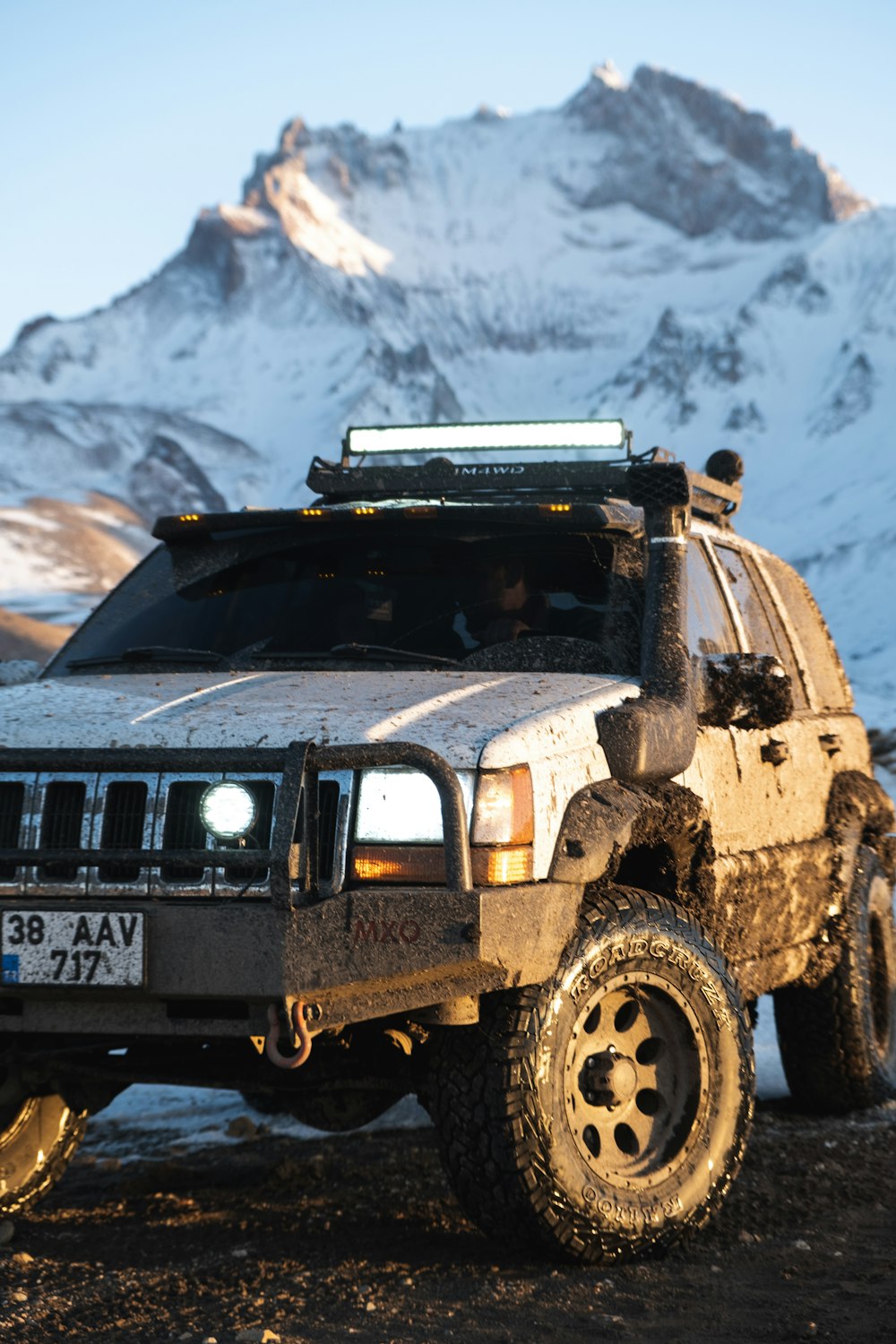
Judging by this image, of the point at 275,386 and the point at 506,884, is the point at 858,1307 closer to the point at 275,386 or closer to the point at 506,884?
the point at 506,884

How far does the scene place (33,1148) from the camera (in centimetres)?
459

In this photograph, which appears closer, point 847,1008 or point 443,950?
point 443,950

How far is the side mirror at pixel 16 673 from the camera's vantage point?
16.2 feet

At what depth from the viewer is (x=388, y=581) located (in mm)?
4703

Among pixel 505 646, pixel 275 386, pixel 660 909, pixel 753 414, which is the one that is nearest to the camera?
pixel 660 909

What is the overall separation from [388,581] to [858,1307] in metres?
2.28

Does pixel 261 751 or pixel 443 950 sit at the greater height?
pixel 261 751

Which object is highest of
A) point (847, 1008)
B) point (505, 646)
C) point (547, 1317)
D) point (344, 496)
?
point (344, 496)

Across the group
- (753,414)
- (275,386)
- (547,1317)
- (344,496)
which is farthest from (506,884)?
(753,414)

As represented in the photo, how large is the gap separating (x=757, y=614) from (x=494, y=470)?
1.12m

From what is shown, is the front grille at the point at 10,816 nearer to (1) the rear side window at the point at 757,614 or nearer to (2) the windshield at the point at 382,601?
(2) the windshield at the point at 382,601

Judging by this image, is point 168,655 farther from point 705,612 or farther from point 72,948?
point 705,612

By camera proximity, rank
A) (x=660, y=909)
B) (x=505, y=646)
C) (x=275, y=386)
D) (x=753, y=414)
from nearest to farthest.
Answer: (x=660, y=909) → (x=505, y=646) → (x=275, y=386) → (x=753, y=414)

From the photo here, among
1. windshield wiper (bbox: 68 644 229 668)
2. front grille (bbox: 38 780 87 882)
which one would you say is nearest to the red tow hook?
front grille (bbox: 38 780 87 882)
